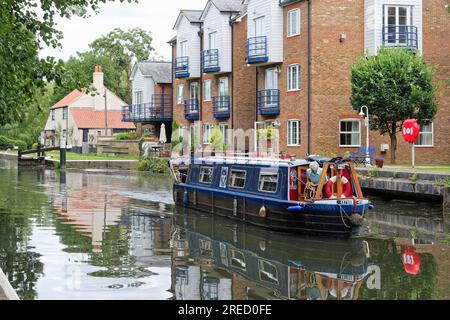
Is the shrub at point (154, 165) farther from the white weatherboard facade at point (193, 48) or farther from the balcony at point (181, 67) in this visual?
the white weatherboard facade at point (193, 48)

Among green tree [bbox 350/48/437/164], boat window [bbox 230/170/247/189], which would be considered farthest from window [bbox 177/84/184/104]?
boat window [bbox 230/170/247/189]

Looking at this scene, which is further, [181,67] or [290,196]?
[181,67]

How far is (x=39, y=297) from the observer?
1180cm

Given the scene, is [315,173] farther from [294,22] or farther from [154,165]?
[154,165]

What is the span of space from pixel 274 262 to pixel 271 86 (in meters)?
26.8

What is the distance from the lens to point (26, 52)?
49.4 feet

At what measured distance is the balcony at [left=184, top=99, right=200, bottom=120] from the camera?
5194 centimetres

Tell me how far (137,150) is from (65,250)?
42819 millimetres

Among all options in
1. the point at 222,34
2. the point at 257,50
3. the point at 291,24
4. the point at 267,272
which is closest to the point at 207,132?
the point at 222,34

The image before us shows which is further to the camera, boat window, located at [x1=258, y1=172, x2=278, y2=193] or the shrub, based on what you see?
the shrub

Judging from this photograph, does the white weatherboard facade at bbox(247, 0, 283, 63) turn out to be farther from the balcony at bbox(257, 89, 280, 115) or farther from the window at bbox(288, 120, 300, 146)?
the window at bbox(288, 120, 300, 146)

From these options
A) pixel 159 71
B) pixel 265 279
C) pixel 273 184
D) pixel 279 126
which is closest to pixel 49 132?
pixel 159 71

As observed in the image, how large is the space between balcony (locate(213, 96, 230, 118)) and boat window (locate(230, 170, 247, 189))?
24530 millimetres

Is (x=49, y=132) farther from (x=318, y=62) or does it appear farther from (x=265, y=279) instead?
(x=265, y=279)
